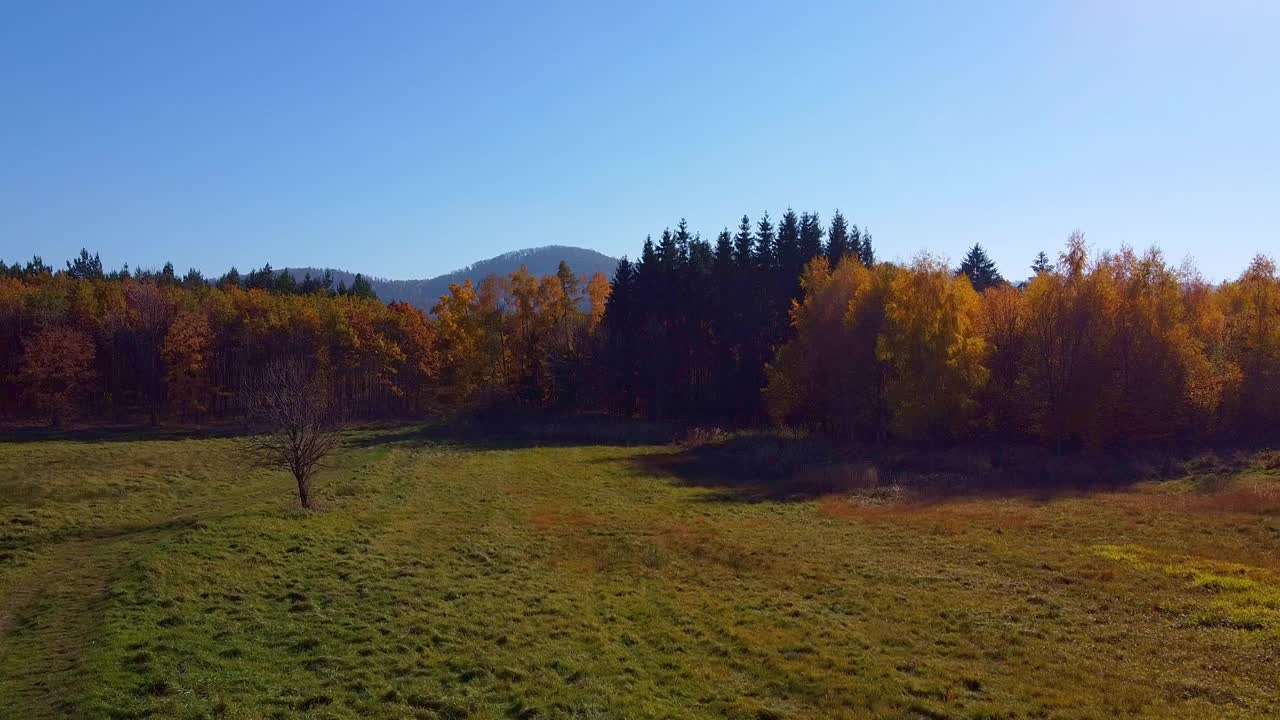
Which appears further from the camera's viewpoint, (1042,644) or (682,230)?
(682,230)

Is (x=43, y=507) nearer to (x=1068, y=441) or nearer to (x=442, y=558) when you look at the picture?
(x=442, y=558)

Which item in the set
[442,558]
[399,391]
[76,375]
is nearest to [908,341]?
[442,558]

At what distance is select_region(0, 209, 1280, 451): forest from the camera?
1923 inches

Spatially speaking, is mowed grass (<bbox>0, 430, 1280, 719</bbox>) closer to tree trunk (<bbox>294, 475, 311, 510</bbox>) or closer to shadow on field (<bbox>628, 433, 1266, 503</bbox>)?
tree trunk (<bbox>294, 475, 311, 510</bbox>)

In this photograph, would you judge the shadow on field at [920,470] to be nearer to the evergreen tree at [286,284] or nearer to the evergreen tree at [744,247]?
the evergreen tree at [744,247]

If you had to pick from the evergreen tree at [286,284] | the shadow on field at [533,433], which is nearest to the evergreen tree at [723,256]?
the shadow on field at [533,433]

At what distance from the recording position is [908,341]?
5206 centimetres

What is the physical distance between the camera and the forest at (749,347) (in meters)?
48.8

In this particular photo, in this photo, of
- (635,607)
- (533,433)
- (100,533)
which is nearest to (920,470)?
(635,607)

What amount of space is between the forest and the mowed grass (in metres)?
18.3

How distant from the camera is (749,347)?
6825cm

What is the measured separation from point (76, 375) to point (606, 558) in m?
69.0

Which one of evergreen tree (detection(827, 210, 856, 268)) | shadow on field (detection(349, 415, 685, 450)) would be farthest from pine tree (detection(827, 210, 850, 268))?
shadow on field (detection(349, 415, 685, 450))

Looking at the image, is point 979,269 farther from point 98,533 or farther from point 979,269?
point 98,533
